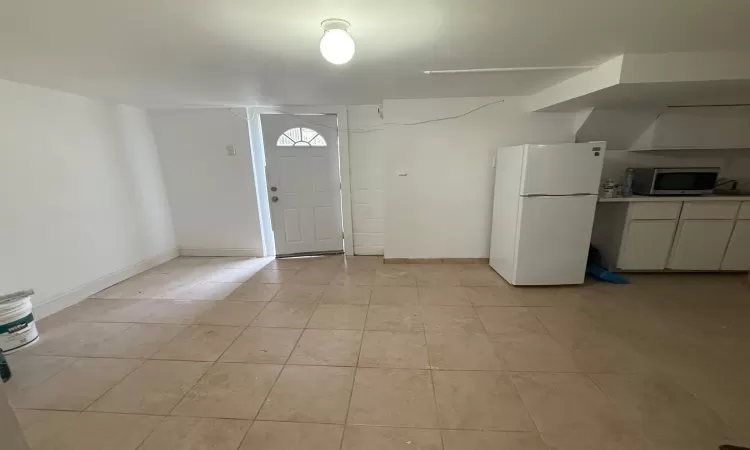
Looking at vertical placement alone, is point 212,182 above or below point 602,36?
below

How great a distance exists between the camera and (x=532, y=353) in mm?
2139

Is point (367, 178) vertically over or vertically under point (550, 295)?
over

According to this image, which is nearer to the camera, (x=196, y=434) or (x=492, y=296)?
(x=196, y=434)

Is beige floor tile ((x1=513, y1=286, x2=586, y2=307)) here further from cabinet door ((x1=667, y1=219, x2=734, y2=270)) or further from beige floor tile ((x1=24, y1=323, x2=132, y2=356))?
beige floor tile ((x1=24, y1=323, x2=132, y2=356))

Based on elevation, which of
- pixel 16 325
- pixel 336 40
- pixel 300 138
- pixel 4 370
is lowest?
pixel 4 370

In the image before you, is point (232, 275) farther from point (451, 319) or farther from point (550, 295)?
point (550, 295)

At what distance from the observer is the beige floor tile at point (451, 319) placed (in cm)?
244

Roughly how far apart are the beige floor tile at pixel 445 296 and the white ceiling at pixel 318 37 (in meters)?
2.06

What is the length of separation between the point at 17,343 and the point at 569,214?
4.77 m

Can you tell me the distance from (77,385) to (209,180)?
9.22ft

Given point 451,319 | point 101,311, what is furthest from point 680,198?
point 101,311

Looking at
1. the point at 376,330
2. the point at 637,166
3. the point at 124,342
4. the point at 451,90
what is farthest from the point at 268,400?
the point at 637,166

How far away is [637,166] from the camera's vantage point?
3596 millimetres

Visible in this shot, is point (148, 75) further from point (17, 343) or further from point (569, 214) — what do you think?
point (569, 214)
